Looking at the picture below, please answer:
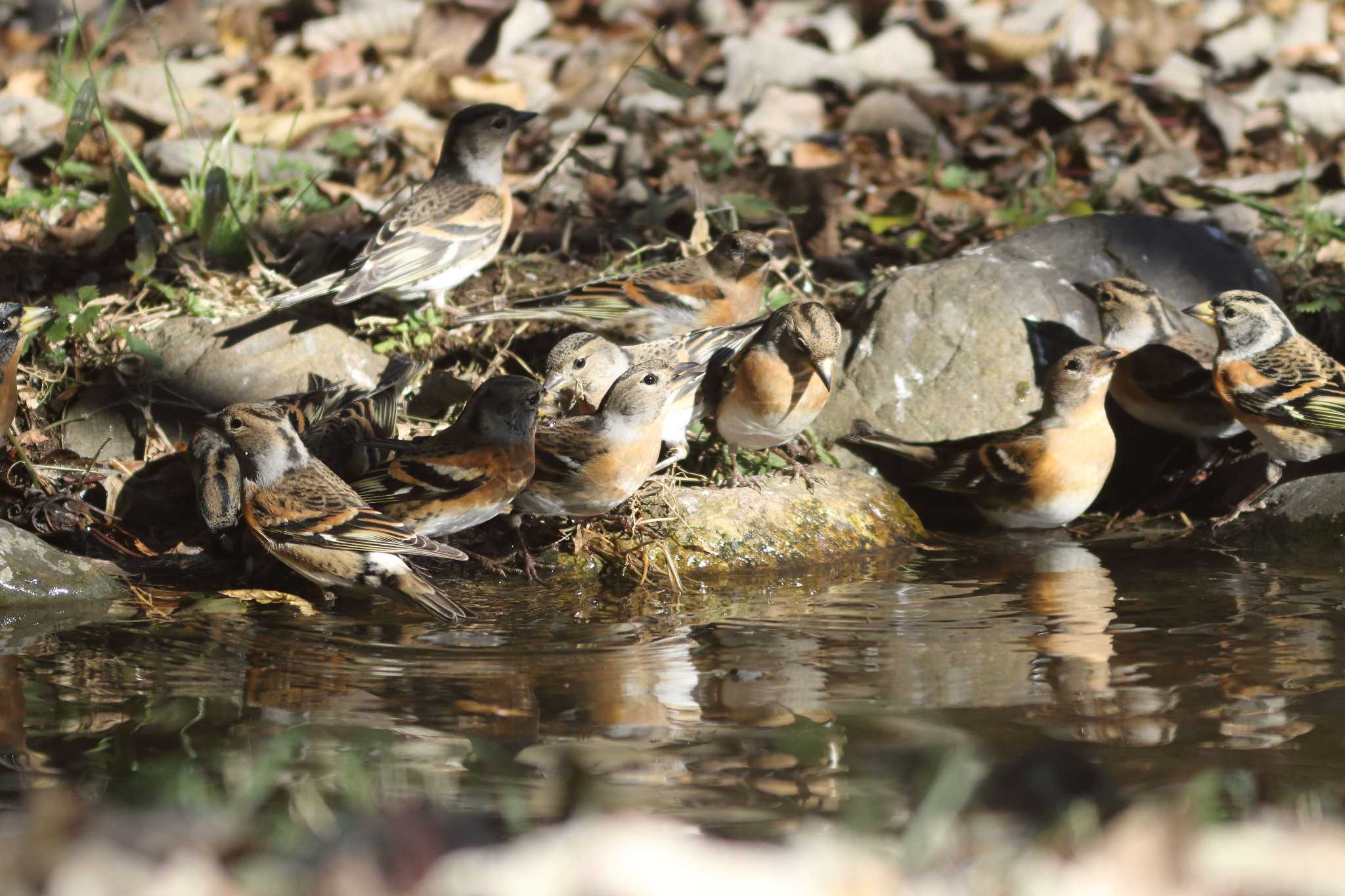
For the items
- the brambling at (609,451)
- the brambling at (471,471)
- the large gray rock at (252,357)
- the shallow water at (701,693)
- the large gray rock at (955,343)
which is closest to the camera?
the shallow water at (701,693)

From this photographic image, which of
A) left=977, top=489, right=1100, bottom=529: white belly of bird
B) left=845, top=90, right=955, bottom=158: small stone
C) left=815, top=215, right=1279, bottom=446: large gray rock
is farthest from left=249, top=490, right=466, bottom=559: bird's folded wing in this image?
left=845, top=90, right=955, bottom=158: small stone

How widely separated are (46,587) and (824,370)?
3177 millimetres

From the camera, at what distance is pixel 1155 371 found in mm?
6773

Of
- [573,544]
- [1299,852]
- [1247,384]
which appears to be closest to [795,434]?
[573,544]

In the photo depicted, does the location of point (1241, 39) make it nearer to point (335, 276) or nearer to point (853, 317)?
point (853, 317)

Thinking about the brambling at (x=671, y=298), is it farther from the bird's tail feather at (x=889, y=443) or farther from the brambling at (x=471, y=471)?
the brambling at (x=471, y=471)

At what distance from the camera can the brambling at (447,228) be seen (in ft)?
22.0

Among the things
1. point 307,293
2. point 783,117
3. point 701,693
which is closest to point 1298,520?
point 701,693

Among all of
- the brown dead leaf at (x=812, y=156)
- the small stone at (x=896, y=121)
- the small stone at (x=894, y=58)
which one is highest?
the small stone at (x=894, y=58)

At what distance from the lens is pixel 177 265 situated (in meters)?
7.54

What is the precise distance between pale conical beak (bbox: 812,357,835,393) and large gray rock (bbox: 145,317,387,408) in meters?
2.28

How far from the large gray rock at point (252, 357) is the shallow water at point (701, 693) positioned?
166 cm

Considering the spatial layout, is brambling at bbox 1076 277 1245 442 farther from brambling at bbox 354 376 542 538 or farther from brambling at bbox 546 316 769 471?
brambling at bbox 354 376 542 538

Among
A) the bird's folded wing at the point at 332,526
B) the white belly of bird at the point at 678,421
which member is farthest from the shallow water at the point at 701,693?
the white belly of bird at the point at 678,421
